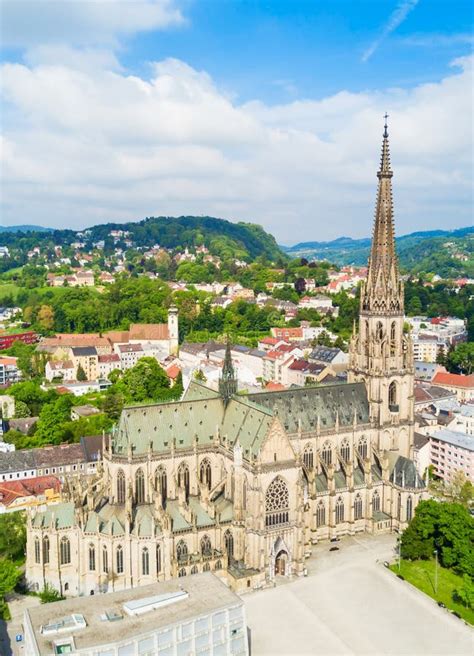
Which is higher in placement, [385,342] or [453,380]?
[385,342]

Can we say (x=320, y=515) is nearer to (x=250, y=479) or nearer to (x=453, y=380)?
(x=250, y=479)

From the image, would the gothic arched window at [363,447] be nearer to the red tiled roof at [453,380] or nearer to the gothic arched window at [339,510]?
the gothic arched window at [339,510]

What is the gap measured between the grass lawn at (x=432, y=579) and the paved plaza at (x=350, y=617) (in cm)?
129

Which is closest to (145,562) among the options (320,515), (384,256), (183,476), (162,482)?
(162,482)

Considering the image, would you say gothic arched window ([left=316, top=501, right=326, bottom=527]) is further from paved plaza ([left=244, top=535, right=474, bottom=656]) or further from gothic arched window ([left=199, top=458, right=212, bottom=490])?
gothic arched window ([left=199, top=458, right=212, bottom=490])

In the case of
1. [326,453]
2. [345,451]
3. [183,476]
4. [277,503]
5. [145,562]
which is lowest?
[145,562]

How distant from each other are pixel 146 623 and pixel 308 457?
35674 mm

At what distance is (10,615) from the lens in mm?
62500

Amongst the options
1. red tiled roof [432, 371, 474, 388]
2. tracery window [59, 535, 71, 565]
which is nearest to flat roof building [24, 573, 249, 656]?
tracery window [59, 535, 71, 565]

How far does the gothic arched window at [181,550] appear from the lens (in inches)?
2672

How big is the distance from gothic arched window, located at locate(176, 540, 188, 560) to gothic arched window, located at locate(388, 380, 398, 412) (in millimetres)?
32723

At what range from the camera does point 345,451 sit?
82375 mm

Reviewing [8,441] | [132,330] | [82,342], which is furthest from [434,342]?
[8,441]

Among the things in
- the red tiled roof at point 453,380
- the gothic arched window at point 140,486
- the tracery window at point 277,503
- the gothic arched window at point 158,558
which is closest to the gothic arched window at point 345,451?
the tracery window at point 277,503
